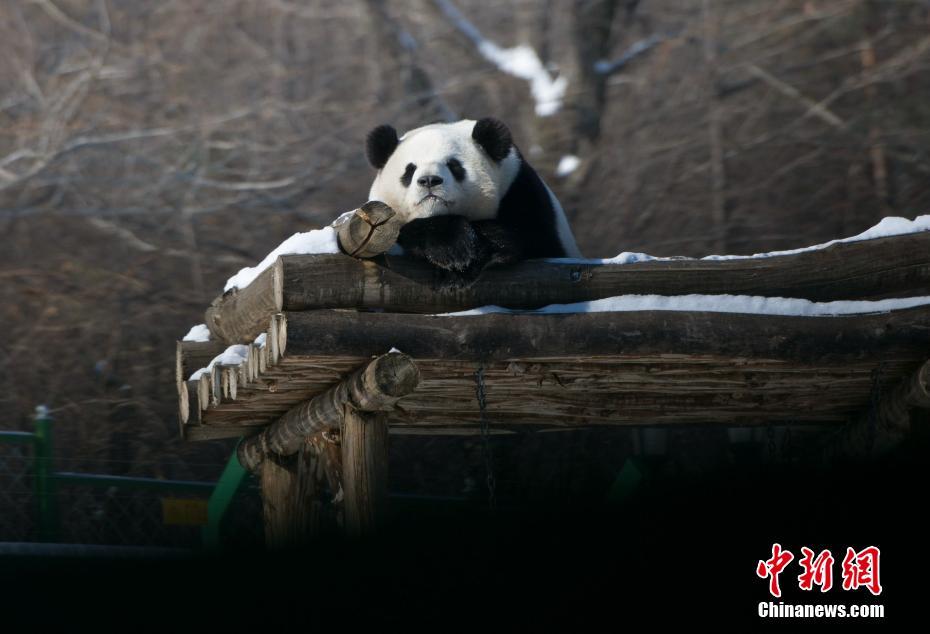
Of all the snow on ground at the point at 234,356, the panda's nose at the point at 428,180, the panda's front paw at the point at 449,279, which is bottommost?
the snow on ground at the point at 234,356

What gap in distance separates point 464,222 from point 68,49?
10.3 metres

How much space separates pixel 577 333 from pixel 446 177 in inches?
39.0

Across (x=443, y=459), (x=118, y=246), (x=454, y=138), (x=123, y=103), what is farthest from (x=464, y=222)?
(x=123, y=103)

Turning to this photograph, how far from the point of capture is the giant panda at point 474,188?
5.12m

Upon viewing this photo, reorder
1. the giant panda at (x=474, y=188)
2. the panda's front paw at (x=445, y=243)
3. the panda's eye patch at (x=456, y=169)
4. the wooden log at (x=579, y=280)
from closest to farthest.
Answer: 1. the wooden log at (x=579, y=280)
2. the panda's front paw at (x=445, y=243)
3. the giant panda at (x=474, y=188)
4. the panda's eye patch at (x=456, y=169)

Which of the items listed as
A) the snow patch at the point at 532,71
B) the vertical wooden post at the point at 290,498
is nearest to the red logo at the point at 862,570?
the vertical wooden post at the point at 290,498

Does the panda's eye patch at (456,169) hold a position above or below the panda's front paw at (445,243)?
above

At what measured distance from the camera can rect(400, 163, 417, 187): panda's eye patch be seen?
18.5ft

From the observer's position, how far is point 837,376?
5.62 m

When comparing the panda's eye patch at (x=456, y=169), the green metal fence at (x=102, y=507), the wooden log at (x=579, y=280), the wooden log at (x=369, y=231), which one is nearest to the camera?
the wooden log at (x=369, y=231)

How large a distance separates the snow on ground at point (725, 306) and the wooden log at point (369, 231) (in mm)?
407

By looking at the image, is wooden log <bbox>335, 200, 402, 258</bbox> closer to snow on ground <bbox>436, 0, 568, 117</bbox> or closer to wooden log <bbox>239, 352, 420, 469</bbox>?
wooden log <bbox>239, 352, 420, 469</bbox>

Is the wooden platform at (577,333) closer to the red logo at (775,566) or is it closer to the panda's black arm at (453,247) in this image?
the panda's black arm at (453,247)

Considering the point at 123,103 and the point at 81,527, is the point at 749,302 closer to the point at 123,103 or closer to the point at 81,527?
the point at 81,527
